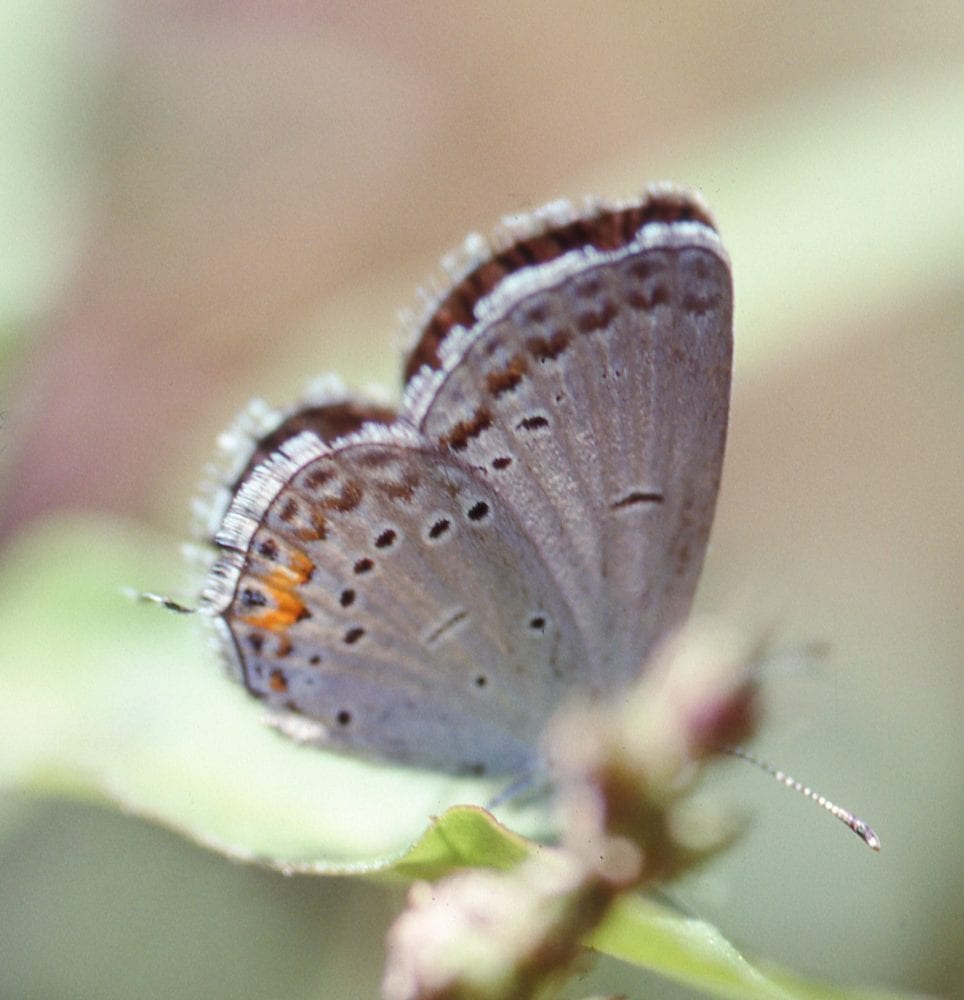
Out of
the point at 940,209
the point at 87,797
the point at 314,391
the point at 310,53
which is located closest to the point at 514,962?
the point at 87,797

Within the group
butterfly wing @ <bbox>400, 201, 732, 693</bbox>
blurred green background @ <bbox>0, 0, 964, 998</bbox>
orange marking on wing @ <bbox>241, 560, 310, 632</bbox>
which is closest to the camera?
butterfly wing @ <bbox>400, 201, 732, 693</bbox>

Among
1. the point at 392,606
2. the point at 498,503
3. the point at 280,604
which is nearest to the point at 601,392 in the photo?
the point at 498,503

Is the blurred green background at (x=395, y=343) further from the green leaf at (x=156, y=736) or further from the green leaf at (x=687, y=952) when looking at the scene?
the green leaf at (x=687, y=952)

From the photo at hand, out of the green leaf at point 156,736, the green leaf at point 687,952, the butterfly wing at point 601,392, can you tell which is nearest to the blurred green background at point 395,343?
the green leaf at point 156,736

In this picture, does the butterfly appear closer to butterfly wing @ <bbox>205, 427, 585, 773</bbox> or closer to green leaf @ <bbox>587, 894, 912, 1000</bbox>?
butterfly wing @ <bbox>205, 427, 585, 773</bbox>

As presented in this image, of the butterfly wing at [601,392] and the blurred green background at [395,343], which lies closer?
the butterfly wing at [601,392]

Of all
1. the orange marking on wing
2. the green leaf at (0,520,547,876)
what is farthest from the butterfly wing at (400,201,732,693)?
the green leaf at (0,520,547,876)

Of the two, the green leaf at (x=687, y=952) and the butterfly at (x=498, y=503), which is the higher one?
the butterfly at (x=498, y=503)
